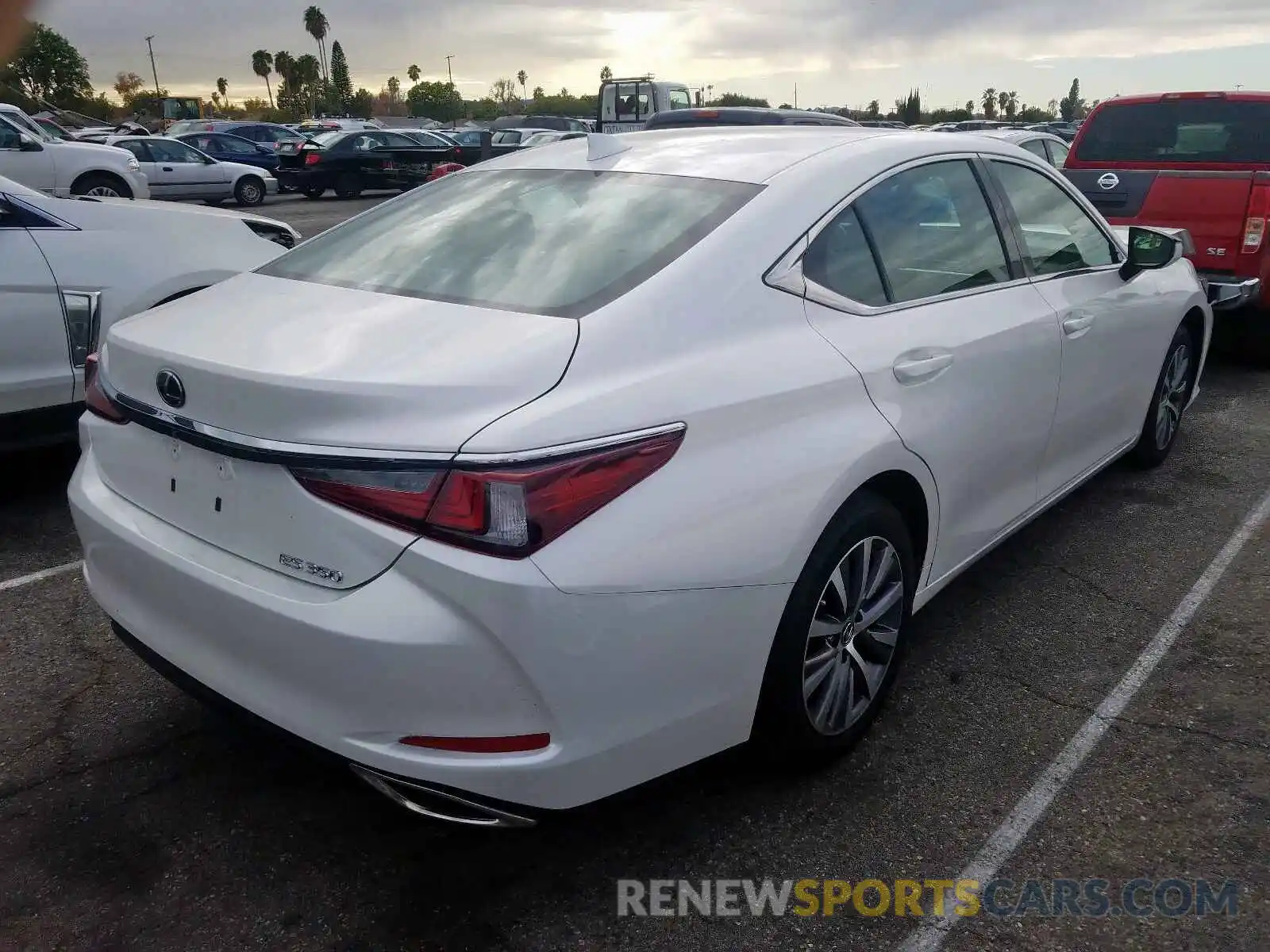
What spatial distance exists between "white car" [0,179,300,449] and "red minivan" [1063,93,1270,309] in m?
5.81

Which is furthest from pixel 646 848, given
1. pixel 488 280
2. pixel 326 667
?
pixel 488 280

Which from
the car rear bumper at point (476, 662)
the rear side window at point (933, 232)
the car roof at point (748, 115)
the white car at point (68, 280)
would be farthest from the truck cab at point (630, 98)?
the car rear bumper at point (476, 662)

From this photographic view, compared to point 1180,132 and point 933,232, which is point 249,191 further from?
point 933,232

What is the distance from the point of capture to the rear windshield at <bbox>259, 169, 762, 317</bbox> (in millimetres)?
2518

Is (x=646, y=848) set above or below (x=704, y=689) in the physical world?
below

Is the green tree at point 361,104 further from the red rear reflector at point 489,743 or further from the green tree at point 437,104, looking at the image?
the red rear reflector at point 489,743

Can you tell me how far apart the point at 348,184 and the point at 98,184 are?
9.82 metres

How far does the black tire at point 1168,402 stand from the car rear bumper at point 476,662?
3.36m

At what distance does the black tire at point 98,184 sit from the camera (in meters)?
14.1

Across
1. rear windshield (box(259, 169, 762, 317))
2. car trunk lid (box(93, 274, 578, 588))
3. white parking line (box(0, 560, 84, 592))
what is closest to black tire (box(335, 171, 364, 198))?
white parking line (box(0, 560, 84, 592))

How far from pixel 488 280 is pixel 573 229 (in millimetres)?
299

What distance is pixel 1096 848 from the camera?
2.60 metres

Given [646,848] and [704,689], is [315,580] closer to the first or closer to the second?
[704,689]

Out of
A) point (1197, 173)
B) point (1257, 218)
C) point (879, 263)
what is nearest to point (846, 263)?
point (879, 263)
